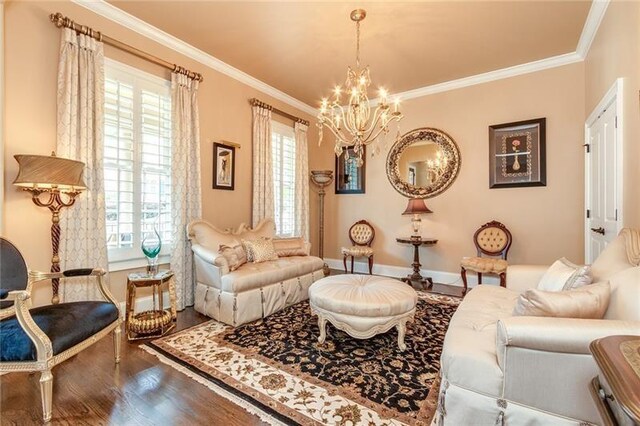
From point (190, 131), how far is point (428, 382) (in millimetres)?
3600

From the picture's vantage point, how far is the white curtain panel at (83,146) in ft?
8.68

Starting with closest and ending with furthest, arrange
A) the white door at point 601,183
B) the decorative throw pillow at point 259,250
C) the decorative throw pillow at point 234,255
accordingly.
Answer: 1. the white door at point 601,183
2. the decorative throw pillow at point 234,255
3. the decorative throw pillow at point 259,250

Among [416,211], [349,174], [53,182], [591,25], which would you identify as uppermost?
[591,25]

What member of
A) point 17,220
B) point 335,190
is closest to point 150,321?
point 17,220

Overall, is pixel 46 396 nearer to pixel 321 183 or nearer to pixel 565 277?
pixel 565 277

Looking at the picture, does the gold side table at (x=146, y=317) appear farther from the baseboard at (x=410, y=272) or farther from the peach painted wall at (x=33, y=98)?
the baseboard at (x=410, y=272)

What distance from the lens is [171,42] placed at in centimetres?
353

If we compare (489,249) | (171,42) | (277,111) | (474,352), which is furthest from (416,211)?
(171,42)

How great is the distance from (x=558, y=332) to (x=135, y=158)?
150 inches

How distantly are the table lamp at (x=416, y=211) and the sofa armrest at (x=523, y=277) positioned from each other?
6.49ft

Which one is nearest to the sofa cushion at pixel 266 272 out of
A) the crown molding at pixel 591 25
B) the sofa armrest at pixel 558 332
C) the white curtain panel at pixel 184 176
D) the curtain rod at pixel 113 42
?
the white curtain panel at pixel 184 176

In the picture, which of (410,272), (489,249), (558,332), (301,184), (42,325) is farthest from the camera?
(301,184)

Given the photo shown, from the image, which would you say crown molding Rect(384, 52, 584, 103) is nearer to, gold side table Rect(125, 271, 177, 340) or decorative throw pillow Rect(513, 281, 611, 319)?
decorative throw pillow Rect(513, 281, 611, 319)

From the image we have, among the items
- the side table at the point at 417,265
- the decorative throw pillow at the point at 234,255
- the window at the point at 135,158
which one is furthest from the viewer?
the side table at the point at 417,265
